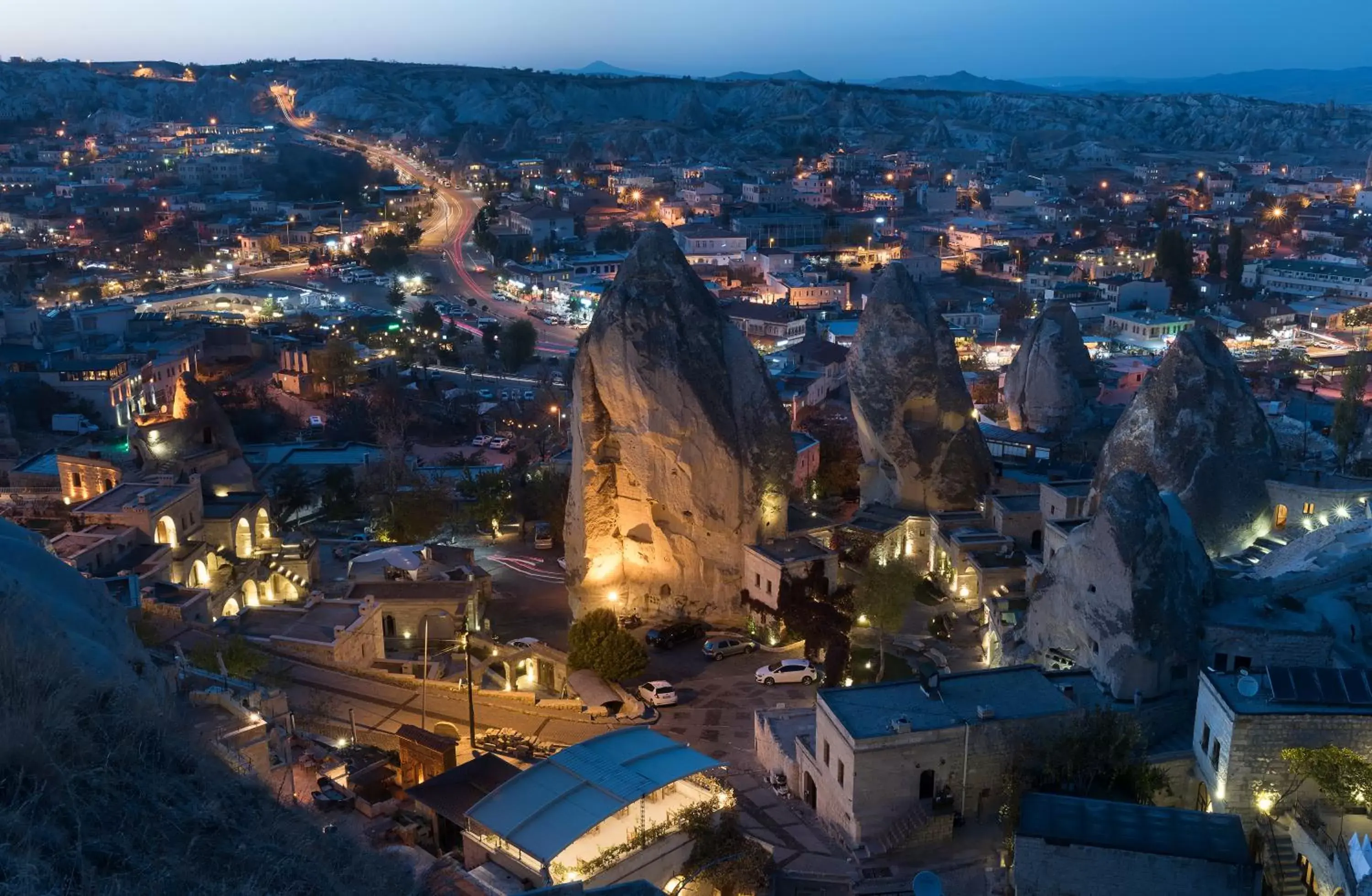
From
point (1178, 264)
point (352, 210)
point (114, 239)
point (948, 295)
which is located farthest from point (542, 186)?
point (1178, 264)

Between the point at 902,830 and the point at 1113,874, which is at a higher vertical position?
the point at 1113,874

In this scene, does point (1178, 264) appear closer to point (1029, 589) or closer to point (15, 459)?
point (1029, 589)

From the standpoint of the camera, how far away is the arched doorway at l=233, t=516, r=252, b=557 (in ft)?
86.7

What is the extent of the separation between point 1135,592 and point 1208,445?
21.3 feet

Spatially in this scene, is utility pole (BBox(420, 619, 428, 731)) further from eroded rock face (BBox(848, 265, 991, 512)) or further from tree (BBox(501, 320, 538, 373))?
tree (BBox(501, 320, 538, 373))

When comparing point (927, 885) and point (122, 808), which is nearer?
point (122, 808)

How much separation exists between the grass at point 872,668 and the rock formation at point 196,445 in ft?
51.3

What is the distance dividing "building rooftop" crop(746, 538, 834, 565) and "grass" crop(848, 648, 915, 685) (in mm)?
2172

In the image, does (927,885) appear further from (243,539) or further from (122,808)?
(243,539)

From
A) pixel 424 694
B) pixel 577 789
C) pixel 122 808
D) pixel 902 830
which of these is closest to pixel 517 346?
pixel 424 694

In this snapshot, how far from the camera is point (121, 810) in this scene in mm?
7652

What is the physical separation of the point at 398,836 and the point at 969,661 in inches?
451

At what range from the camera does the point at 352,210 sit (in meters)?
96.2

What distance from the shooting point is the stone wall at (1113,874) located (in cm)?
1278
